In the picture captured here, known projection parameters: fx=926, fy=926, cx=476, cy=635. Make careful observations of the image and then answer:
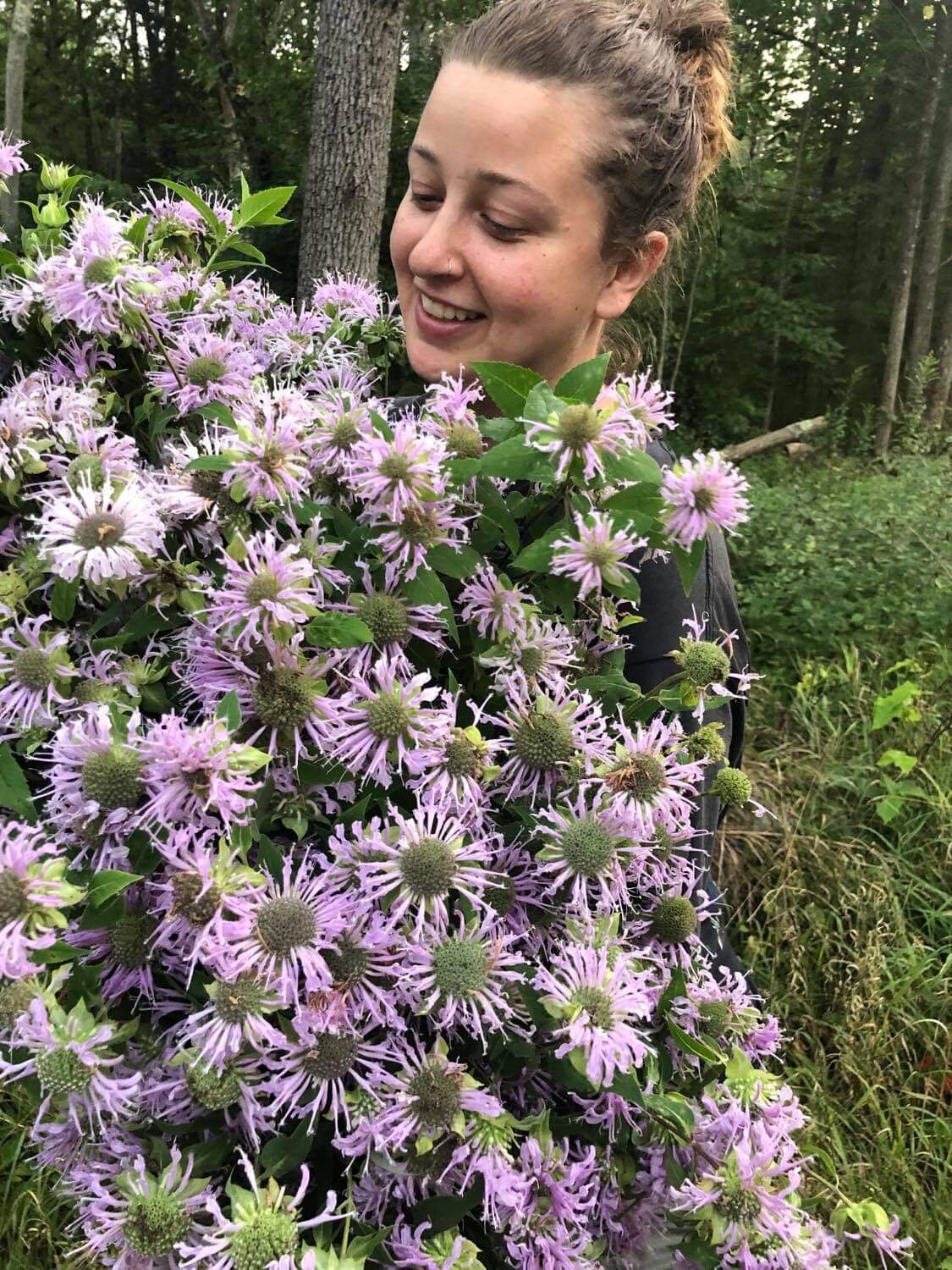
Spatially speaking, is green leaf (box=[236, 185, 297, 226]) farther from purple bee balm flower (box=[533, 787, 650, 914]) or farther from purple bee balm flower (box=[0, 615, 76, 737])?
purple bee balm flower (box=[533, 787, 650, 914])

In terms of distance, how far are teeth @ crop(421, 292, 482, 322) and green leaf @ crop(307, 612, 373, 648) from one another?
2.26 ft

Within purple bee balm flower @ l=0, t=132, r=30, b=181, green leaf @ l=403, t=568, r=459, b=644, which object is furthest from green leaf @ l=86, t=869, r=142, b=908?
purple bee balm flower @ l=0, t=132, r=30, b=181

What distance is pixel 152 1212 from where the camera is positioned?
0.58 m

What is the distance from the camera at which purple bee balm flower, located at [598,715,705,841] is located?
2.14ft

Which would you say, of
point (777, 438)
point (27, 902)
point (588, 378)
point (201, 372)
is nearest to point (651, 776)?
point (588, 378)

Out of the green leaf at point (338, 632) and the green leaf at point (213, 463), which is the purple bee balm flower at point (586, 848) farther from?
the green leaf at point (213, 463)

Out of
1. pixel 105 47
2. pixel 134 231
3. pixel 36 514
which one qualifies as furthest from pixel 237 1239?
pixel 105 47

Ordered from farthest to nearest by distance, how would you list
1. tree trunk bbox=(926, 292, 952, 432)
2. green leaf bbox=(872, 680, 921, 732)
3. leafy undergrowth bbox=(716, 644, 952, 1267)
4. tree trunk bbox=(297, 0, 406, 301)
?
tree trunk bbox=(926, 292, 952, 432)
tree trunk bbox=(297, 0, 406, 301)
green leaf bbox=(872, 680, 921, 732)
leafy undergrowth bbox=(716, 644, 952, 1267)

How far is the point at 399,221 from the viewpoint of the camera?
1247mm

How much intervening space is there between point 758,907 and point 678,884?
2023mm

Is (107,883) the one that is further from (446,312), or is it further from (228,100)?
(228,100)

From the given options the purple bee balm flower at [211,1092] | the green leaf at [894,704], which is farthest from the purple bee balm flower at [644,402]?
the green leaf at [894,704]

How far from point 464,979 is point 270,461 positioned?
0.36 meters

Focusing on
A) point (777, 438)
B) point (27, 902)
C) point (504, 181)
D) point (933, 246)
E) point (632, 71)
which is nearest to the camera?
point (27, 902)
